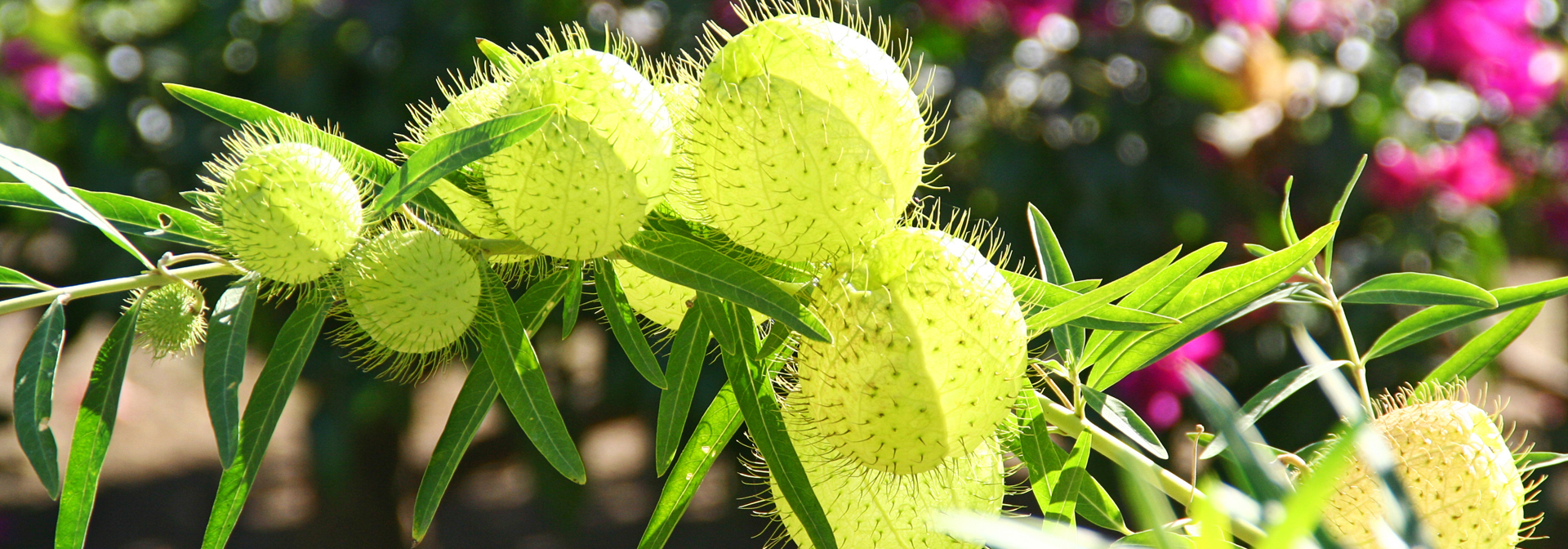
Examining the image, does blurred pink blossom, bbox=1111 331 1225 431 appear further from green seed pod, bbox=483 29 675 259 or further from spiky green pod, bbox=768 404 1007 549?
green seed pod, bbox=483 29 675 259

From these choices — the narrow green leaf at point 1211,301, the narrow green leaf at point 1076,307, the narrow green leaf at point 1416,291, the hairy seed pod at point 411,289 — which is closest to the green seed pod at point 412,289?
the hairy seed pod at point 411,289

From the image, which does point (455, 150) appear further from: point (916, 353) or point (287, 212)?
point (916, 353)

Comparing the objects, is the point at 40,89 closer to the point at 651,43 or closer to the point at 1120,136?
the point at 651,43

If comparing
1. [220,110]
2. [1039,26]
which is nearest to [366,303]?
[220,110]

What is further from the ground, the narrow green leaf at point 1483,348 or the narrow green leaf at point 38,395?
the narrow green leaf at point 38,395

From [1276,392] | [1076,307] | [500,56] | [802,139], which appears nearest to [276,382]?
[500,56]

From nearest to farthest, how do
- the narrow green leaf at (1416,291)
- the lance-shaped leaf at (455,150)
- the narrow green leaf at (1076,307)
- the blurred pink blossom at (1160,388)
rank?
the lance-shaped leaf at (455,150) < the narrow green leaf at (1076,307) < the narrow green leaf at (1416,291) < the blurred pink blossom at (1160,388)

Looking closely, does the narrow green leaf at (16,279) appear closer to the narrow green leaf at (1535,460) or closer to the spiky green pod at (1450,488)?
the spiky green pod at (1450,488)

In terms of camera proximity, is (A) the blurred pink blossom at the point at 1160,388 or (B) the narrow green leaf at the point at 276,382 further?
(A) the blurred pink blossom at the point at 1160,388
